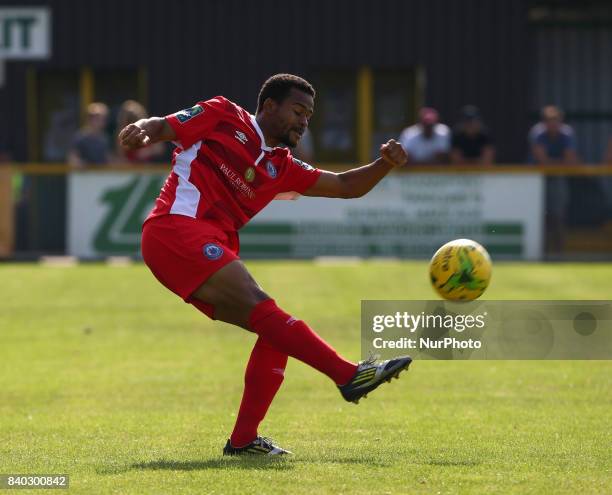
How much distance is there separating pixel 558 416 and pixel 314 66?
18659mm

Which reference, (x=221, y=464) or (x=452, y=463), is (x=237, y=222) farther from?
(x=452, y=463)

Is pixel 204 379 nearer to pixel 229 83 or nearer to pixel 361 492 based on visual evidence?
pixel 361 492

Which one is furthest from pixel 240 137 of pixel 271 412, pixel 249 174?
pixel 271 412

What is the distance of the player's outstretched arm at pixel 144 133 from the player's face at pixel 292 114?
600mm

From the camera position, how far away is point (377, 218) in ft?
68.5

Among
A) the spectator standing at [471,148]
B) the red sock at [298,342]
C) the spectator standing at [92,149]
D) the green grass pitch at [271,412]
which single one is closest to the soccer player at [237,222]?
the red sock at [298,342]

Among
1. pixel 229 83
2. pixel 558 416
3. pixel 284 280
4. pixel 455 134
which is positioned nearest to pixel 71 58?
pixel 229 83

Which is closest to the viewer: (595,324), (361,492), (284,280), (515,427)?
(361,492)

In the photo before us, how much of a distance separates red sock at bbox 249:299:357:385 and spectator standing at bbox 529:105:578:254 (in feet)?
47.4

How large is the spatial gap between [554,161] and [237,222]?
49.1 ft

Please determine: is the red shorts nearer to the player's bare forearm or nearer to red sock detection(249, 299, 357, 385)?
red sock detection(249, 299, 357, 385)

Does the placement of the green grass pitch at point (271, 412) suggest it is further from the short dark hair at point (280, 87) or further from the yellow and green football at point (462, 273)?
the short dark hair at point (280, 87)

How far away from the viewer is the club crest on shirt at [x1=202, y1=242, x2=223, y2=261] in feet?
22.7
